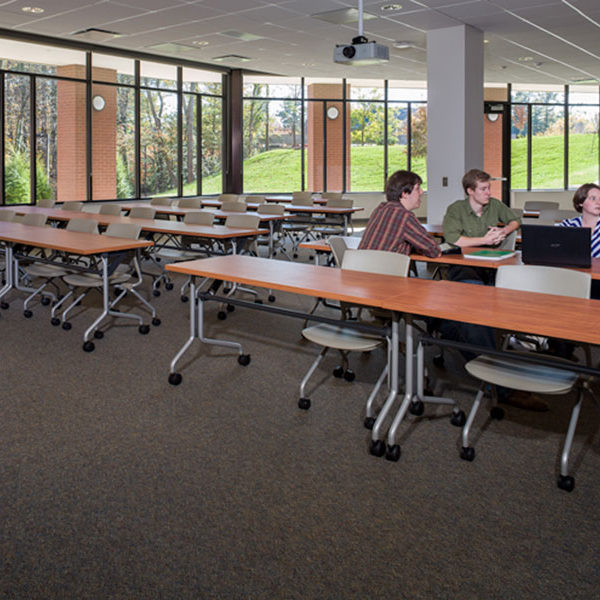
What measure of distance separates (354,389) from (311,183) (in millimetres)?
11145

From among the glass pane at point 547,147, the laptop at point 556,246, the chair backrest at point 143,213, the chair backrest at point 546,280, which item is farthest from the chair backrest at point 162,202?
the glass pane at point 547,147

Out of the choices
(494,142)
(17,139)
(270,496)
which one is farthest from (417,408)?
(494,142)

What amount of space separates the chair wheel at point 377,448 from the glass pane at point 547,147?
14.5 m

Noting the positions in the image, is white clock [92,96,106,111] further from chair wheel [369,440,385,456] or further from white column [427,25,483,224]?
chair wheel [369,440,385,456]

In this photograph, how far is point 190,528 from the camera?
8.00 ft

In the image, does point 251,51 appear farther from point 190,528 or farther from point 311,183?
point 190,528

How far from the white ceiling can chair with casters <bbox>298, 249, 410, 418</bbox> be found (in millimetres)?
4428

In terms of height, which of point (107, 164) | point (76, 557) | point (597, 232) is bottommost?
point (76, 557)

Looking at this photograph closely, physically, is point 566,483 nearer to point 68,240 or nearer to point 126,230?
point 126,230

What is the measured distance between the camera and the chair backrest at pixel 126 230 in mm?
5449

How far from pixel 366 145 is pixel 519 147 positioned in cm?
393

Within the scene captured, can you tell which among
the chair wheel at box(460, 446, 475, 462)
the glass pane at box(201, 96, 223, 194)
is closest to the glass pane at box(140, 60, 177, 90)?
the glass pane at box(201, 96, 223, 194)

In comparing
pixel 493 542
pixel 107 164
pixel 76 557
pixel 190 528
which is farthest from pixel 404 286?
pixel 107 164

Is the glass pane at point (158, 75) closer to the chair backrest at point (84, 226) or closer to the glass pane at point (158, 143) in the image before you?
the glass pane at point (158, 143)
